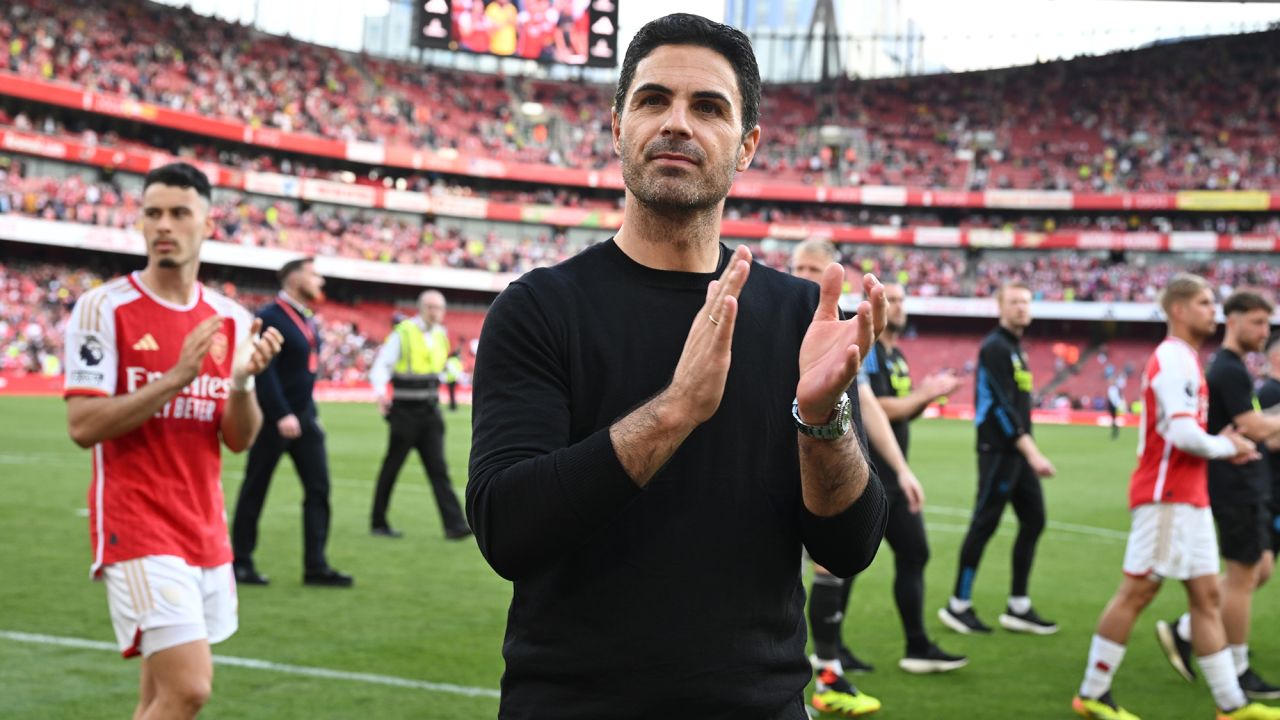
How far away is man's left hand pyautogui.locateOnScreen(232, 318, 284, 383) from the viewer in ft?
13.1

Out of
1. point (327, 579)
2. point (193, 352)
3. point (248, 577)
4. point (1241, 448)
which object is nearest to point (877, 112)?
point (327, 579)

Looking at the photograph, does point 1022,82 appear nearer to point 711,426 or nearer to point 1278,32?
point 1278,32

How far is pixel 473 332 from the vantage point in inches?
2092

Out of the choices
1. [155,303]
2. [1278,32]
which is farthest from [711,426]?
[1278,32]

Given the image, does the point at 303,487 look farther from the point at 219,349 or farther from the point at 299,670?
the point at 219,349

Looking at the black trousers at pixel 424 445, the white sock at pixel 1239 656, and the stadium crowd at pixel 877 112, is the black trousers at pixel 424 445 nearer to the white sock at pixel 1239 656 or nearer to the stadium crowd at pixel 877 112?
the white sock at pixel 1239 656

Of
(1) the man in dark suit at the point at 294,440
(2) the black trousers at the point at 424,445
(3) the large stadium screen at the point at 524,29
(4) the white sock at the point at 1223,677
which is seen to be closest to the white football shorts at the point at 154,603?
(4) the white sock at the point at 1223,677

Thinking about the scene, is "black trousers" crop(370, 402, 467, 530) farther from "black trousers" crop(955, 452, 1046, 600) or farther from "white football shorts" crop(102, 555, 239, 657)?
"white football shorts" crop(102, 555, 239, 657)

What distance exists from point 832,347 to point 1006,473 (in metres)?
6.70

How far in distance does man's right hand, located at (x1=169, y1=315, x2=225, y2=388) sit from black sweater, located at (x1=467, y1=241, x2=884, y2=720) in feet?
6.09

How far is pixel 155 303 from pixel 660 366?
2603 millimetres

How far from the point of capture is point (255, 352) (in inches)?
158

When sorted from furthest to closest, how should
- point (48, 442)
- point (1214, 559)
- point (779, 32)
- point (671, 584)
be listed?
point (779, 32), point (48, 442), point (1214, 559), point (671, 584)

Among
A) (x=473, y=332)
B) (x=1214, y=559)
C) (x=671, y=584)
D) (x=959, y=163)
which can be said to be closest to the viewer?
(x=671, y=584)
